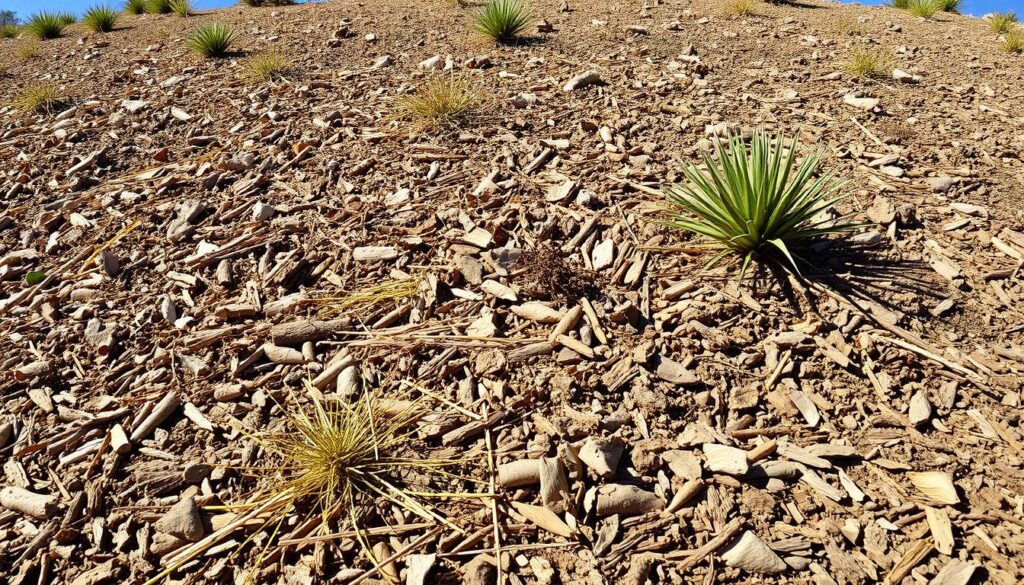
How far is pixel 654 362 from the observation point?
3014 millimetres

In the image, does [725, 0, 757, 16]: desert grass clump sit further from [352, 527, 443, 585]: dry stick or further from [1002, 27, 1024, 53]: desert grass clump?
[352, 527, 443, 585]: dry stick

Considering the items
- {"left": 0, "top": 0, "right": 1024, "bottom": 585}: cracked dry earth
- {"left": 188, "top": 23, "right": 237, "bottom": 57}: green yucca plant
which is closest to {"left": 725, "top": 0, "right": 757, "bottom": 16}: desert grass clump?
{"left": 0, "top": 0, "right": 1024, "bottom": 585}: cracked dry earth

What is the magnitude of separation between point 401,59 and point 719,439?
572cm

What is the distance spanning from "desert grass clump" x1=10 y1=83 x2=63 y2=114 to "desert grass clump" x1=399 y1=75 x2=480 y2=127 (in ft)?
13.4

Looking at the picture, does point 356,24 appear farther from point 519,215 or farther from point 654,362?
point 654,362

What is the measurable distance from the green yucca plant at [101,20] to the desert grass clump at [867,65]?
10394 millimetres

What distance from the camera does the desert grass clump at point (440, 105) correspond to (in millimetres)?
5137

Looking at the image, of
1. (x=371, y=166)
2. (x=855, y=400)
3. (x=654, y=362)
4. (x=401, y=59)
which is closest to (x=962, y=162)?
(x=855, y=400)

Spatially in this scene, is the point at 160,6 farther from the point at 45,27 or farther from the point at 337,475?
the point at 337,475

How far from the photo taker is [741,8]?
7961mm

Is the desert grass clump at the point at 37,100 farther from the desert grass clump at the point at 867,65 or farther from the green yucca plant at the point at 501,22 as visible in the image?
the desert grass clump at the point at 867,65

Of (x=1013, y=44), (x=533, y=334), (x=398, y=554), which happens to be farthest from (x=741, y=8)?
(x=398, y=554)

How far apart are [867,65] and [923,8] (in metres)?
4.64

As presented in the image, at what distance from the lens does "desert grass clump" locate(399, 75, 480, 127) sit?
16.9ft
